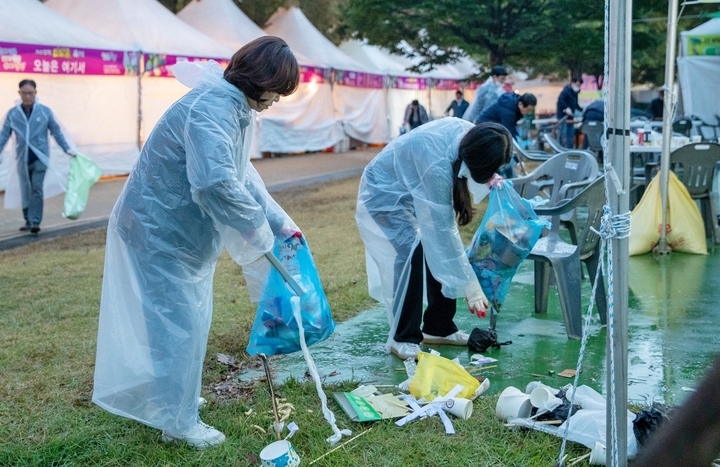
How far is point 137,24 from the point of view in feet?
49.3

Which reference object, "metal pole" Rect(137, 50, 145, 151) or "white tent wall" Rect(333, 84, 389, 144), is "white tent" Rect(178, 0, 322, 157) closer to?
"white tent wall" Rect(333, 84, 389, 144)

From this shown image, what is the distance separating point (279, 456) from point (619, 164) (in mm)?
1594

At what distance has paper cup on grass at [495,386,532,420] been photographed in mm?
3412

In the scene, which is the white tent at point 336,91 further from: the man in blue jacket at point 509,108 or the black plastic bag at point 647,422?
the black plastic bag at point 647,422

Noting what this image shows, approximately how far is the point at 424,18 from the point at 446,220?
1302 cm

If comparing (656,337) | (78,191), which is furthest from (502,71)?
(656,337)

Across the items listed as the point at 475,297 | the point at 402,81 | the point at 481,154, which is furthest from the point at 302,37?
the point at 475,297

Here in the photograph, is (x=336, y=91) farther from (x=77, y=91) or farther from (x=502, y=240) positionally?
(x=502, y=240)

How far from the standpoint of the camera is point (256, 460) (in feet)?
10.4

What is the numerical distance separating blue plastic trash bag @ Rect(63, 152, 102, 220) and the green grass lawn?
9.82ft

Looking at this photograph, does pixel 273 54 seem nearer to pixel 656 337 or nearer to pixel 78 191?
pixel 656 337

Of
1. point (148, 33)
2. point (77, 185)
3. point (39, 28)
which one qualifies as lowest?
point (77, 185)

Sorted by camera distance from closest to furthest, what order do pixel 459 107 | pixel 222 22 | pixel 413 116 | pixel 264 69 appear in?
pixel 264 69 < pixel 459 107 < pixel 222 22 < pixel 413 116

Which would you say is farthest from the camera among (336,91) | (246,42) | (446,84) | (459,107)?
(446,84)
